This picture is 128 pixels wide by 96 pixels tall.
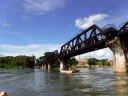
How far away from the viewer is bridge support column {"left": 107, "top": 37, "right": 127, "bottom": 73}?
290 feet

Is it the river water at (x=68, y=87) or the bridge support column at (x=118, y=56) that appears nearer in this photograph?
the river water at (x=68, y=87)

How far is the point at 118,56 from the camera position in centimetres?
9075

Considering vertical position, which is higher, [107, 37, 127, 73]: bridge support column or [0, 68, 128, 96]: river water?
[107, 37, 127, 73]: bridge support column

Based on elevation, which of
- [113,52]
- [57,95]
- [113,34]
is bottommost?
[57,95]

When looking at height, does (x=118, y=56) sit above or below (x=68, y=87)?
above

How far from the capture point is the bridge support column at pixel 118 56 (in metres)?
88.5

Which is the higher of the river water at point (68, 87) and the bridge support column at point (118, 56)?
the bridge support column at point (118, 56)

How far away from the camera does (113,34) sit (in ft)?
301

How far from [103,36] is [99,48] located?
→ 11.0 meters

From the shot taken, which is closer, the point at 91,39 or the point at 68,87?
the point at 68,87

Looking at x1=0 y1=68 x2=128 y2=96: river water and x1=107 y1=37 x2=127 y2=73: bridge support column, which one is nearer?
x1=0 y1=68 x2=128 y2=96: river water

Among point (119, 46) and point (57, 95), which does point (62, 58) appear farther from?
point (57, 95)

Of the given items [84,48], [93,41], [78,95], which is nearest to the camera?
[78,95]

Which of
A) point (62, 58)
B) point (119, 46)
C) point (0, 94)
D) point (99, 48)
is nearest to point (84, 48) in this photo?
point (99, 48)
